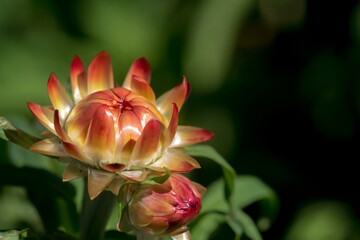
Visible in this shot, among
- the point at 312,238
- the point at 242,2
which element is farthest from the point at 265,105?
the point at 312,238

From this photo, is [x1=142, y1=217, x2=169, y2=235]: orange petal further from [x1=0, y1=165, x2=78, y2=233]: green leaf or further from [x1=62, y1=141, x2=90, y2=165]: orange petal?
[x1=0, y1=165, x2=78, y2=233]: green leaf

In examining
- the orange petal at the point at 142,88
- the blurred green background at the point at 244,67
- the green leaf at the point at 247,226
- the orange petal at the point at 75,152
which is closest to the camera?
the orange petal at the point at 75,152

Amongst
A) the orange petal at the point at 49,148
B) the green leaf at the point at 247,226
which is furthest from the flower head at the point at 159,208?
the green leaf at the point at 247,226

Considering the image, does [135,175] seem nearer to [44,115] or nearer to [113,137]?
[113,137]

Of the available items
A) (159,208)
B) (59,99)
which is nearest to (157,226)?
(159,208)

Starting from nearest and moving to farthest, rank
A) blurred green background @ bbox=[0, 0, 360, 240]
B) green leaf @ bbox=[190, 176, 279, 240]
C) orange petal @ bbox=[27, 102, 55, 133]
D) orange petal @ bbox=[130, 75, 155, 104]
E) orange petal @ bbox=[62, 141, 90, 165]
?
orange petal @ bbox=[62, 141, 90, 165], orange petal @ bbox=[27, 102, 55, 133], orange petal @ bbox=[130, 75, 155, 104], green leaf @ bbox=[190, 176, 279, 240], blurred green background @ bbox=[0, 0, 360, 240]

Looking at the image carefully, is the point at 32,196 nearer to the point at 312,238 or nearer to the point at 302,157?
the point at 312,238

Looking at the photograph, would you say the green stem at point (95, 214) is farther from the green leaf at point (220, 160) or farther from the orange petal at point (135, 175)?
the green leaf at point (220, 160)

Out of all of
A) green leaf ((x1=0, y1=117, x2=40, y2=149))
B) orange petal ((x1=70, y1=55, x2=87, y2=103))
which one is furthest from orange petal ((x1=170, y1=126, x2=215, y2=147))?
green leaf ((x1=0, y1=117, x2=40, y2=149))
